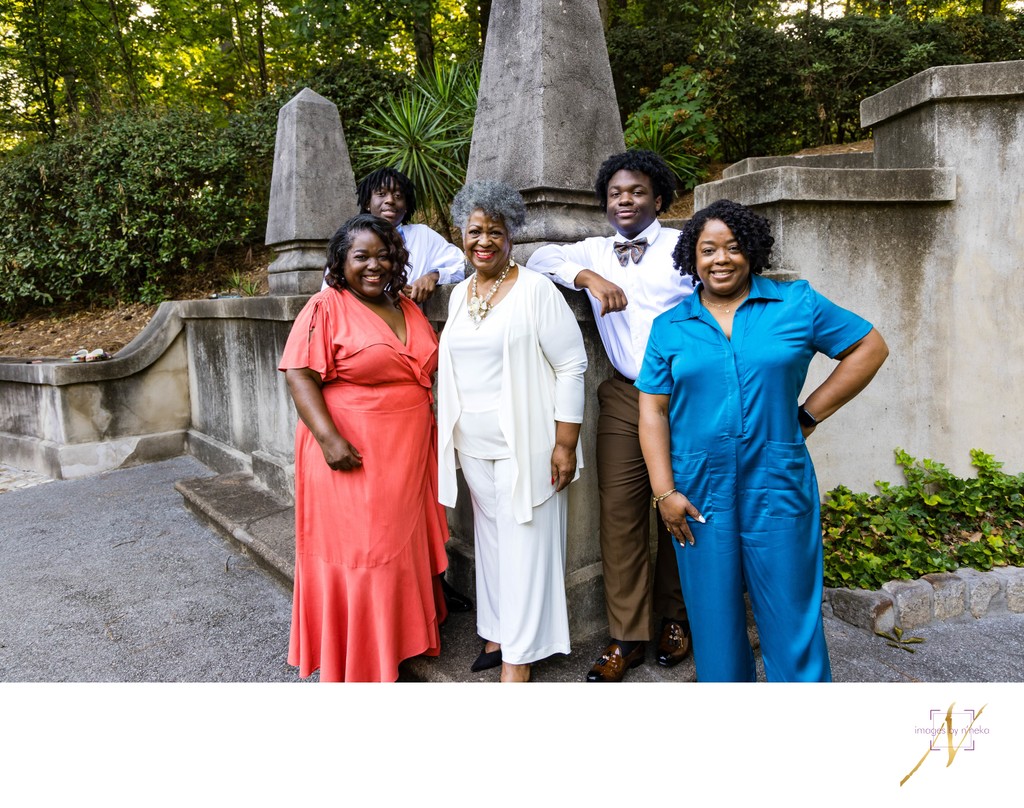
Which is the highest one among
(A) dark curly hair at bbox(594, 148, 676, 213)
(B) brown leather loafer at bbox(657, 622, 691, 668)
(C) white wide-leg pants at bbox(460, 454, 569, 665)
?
(A) dark curly hair at bbox(594, 148, 676, 213)

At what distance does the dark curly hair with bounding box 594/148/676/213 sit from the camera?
2.75m

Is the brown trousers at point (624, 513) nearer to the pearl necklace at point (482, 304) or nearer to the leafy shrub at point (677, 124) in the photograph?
the pearl necklace at point (482, 304)

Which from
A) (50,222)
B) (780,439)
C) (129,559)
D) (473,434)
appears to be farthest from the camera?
(50,222)

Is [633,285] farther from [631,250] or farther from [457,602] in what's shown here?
[457,602]

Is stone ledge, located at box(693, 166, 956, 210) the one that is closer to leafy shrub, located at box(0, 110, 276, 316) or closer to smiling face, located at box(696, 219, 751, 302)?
smiling face, located at box(696, 219, 751, 302)

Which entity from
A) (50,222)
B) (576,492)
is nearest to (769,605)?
(576,492)

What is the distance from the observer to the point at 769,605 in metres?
2.26

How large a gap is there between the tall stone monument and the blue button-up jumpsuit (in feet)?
3.44

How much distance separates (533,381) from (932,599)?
248cm

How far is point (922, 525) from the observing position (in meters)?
3.89

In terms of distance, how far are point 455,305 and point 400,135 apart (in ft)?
17.5

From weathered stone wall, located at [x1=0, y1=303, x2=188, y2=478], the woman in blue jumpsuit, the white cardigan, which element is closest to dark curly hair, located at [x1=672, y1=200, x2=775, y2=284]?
the woman in blue jumpsuit

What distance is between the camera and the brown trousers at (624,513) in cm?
281

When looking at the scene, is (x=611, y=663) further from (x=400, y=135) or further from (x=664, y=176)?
(x=400, y=135)
